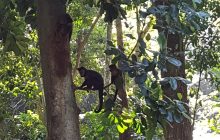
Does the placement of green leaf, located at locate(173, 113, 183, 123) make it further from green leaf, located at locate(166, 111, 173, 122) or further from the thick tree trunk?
the thick tree trunk

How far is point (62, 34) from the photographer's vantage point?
1372mm

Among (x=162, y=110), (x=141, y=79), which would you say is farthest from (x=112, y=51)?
(x=162, y=110)

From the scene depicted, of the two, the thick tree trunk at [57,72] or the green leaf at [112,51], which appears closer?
the thick tree trunk at [57,72]

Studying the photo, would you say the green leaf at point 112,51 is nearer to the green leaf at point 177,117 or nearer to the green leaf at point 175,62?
the green leaf at point 175,62

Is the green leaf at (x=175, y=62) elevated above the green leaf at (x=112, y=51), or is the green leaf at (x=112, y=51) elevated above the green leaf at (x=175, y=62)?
the green leaf at (x=112, y=51)

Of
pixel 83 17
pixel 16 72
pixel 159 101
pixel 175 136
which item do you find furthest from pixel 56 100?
pixel 16 72

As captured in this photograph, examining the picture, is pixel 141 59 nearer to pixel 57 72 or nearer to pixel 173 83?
pixel 173 83

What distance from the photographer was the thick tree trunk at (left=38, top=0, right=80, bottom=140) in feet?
4.31

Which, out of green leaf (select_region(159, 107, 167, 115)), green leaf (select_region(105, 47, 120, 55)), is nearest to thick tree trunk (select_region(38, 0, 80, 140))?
green leaf (select_region(105, 47, 120, 55))

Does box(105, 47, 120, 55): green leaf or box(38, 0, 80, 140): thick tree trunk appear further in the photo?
box(105, 47, 120, 55): green leaf

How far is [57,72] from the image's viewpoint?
4.39ft

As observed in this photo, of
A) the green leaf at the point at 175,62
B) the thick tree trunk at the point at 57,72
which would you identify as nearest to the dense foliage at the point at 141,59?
the green leaf at the point at 175,62

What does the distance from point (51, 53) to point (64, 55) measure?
0.04 metres

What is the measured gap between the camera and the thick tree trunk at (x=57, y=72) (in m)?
1.31
